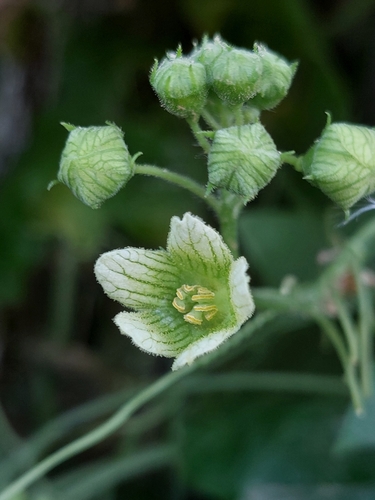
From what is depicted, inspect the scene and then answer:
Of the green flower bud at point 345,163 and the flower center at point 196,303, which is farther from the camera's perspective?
the flower center at point 196,303

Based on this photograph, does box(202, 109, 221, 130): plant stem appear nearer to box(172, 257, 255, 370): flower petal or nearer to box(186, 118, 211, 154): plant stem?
box(186, 118, 211, 154): plant stem

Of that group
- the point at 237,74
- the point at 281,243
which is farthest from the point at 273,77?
the point at 281,243

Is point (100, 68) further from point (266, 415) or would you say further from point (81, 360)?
point (266, 415)

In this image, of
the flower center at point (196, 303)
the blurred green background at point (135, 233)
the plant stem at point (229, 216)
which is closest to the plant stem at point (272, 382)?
the blurred green background at point (135, 233)

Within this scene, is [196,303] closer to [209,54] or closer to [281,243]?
[209,54]

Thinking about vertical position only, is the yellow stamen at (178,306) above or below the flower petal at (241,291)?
below

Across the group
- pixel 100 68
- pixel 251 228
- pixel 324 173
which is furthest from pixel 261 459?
pixel 100 68

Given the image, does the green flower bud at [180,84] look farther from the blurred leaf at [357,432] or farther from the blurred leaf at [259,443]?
the blurred leaf at [259,443]
